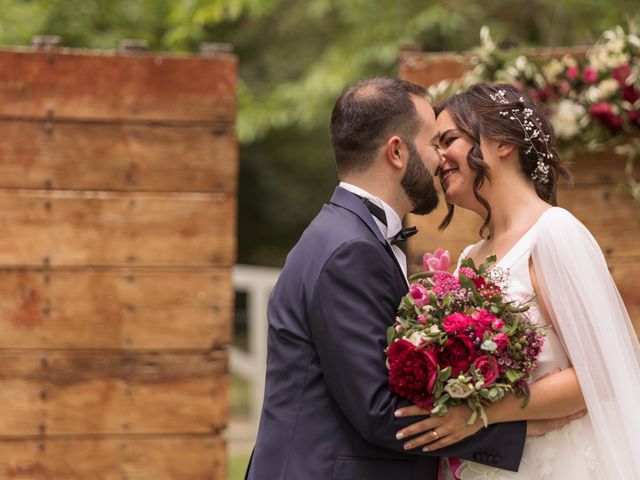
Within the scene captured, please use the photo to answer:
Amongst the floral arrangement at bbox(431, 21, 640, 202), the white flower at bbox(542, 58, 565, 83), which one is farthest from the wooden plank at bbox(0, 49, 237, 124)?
the white flower at bbox(542, 58, 565, 83)

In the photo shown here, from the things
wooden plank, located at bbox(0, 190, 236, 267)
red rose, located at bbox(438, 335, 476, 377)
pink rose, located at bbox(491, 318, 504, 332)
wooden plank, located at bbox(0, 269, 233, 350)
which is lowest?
wooden plank, located at bbox(0, 269, 233, 350)

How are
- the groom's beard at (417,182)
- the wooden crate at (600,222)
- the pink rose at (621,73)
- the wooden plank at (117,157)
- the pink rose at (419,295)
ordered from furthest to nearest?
the wooden plank at (117,157) < the wooden crate at (600,222) < the pink rose at (621,73) < the groom's beard at (417,182) < the pink rose at (419,295)

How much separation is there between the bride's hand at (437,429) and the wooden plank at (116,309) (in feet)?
7.54

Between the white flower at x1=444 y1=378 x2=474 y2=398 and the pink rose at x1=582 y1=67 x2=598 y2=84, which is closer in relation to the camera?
the white flower at x1=444 y1=378 x2=474 y2=398

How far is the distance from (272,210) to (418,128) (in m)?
14.4

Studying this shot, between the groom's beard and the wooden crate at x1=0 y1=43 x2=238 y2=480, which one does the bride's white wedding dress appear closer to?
the groom's beard

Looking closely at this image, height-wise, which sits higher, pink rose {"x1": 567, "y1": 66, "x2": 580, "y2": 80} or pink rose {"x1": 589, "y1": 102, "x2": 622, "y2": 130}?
pink rose {"x1": 567, "y1": 66, "x2": 580, "y2": 80}

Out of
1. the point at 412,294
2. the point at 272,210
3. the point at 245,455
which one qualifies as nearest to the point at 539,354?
the point at 412,294

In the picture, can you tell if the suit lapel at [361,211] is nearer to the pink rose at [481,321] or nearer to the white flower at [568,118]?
the pink rose at [481,321]

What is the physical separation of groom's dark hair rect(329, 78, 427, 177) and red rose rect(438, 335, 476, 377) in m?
0.63

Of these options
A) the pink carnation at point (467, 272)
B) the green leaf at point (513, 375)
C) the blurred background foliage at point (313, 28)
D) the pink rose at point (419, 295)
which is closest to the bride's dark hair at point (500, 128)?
the pink carnation at point (467, 272)

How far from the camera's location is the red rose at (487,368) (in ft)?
9.32

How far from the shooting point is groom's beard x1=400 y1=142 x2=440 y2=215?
3.18 meters

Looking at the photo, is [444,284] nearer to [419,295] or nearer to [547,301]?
[419,295]
